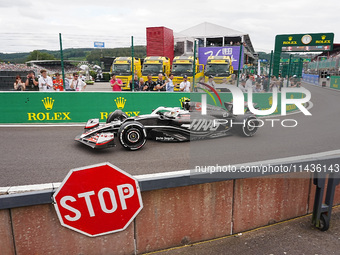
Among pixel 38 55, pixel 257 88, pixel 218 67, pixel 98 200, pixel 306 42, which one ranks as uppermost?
pixel 306 42

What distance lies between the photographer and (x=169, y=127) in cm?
707

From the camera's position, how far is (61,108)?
379 inches

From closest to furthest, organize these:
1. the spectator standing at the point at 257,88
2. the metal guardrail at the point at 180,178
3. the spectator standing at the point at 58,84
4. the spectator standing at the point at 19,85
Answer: the metal guardrail at the point at 180,178, the spectator standing at the point at 19,85, the spectator standing at the point at 58,84, the spectator standing at the point at 257,88

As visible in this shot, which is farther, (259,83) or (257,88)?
(259,83)

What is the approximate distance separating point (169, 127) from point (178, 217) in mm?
3910

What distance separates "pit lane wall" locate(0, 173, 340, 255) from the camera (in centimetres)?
280

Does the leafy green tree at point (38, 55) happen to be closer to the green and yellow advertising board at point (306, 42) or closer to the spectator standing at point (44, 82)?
the spectator standing at point (44, 82)

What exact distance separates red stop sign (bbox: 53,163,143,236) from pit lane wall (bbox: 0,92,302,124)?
23.3 feet

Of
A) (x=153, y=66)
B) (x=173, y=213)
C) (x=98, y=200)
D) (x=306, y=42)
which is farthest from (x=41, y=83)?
(x=306, y=42)

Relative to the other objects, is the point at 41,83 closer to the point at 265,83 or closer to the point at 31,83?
the point at 31,83

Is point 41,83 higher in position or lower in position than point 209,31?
lower

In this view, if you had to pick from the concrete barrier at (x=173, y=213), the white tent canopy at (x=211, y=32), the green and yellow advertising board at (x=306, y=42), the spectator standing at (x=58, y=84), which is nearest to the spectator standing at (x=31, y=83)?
the spectator standing at (x=58, y=84)

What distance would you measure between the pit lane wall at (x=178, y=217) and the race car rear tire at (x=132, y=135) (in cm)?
338

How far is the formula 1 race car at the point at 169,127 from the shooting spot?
254 inches
